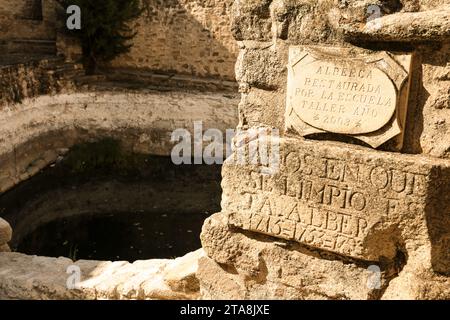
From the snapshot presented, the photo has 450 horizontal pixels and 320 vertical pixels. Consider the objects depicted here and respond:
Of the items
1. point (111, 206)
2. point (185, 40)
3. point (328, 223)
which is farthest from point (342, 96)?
point (185, 40)

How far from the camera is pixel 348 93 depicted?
282 centimetres

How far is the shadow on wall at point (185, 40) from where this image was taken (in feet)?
35.9

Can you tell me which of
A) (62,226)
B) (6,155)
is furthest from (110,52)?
(62,226)

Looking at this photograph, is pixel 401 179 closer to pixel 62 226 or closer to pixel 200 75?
pixel 62 226

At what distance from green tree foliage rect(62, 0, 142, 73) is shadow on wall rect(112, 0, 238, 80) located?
0.31 metres

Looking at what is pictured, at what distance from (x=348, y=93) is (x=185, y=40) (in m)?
8.76

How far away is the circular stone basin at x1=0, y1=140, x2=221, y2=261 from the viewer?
7.22 metres

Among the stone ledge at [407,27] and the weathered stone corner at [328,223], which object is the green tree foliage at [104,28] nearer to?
the weathered stone corner at [328,223]

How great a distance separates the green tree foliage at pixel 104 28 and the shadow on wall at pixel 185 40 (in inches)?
12.3

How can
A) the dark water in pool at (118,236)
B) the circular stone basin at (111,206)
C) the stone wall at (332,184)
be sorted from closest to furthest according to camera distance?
the stone wall at (332,184) → the dark water in pool at (118,236) → the circular stone basin at (111,206)

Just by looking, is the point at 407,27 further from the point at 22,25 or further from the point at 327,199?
the point at 22,25

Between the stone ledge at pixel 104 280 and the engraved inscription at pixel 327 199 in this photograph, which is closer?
the engraved inscription at pixel 327 199

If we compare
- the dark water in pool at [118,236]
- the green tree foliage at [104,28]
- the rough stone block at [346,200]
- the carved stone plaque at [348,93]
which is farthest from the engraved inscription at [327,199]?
the green tree foliage at [104,28]

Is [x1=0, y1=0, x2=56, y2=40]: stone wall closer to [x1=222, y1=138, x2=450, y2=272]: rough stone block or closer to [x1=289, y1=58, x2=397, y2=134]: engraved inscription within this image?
[x1=222, y1=138, x2=450, y2=272]: rough stone block
